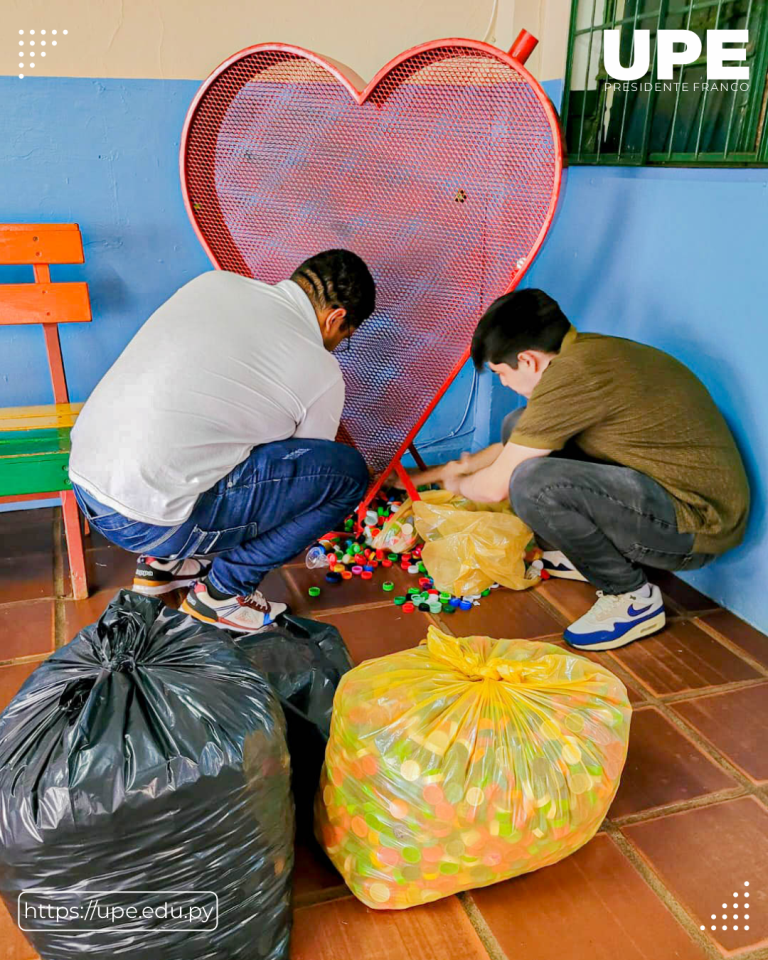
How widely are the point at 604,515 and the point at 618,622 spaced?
0.29 meters

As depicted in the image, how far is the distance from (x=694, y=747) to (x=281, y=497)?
1048 millimetres

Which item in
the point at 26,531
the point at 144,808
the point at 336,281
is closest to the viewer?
the point at 144,808

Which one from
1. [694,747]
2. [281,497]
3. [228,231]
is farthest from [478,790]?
[228,231]

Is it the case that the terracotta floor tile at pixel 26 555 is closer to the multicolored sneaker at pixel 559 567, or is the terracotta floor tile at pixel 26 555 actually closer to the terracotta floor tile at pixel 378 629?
the terracotta floor tile at pixel 378 629

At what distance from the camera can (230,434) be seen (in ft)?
5.81

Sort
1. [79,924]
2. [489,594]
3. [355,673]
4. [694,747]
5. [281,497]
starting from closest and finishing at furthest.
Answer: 1. [79,924]
2. [355,673]
3. [694,747]
4. [281,497]
5. [489,594]

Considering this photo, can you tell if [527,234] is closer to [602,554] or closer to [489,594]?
[602,554]

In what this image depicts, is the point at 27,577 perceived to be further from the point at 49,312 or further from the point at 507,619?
the point at 507,619

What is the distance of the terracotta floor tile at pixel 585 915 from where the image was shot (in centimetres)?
123

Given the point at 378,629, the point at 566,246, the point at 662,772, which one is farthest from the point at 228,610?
the point at 566,246

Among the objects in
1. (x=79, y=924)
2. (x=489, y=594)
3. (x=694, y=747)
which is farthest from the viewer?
(x=489, y=594)

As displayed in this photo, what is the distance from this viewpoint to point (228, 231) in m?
2.38

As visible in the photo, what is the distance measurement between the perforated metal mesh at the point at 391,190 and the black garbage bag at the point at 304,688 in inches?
37.8

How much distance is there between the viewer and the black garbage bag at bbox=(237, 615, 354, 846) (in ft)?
4.75
